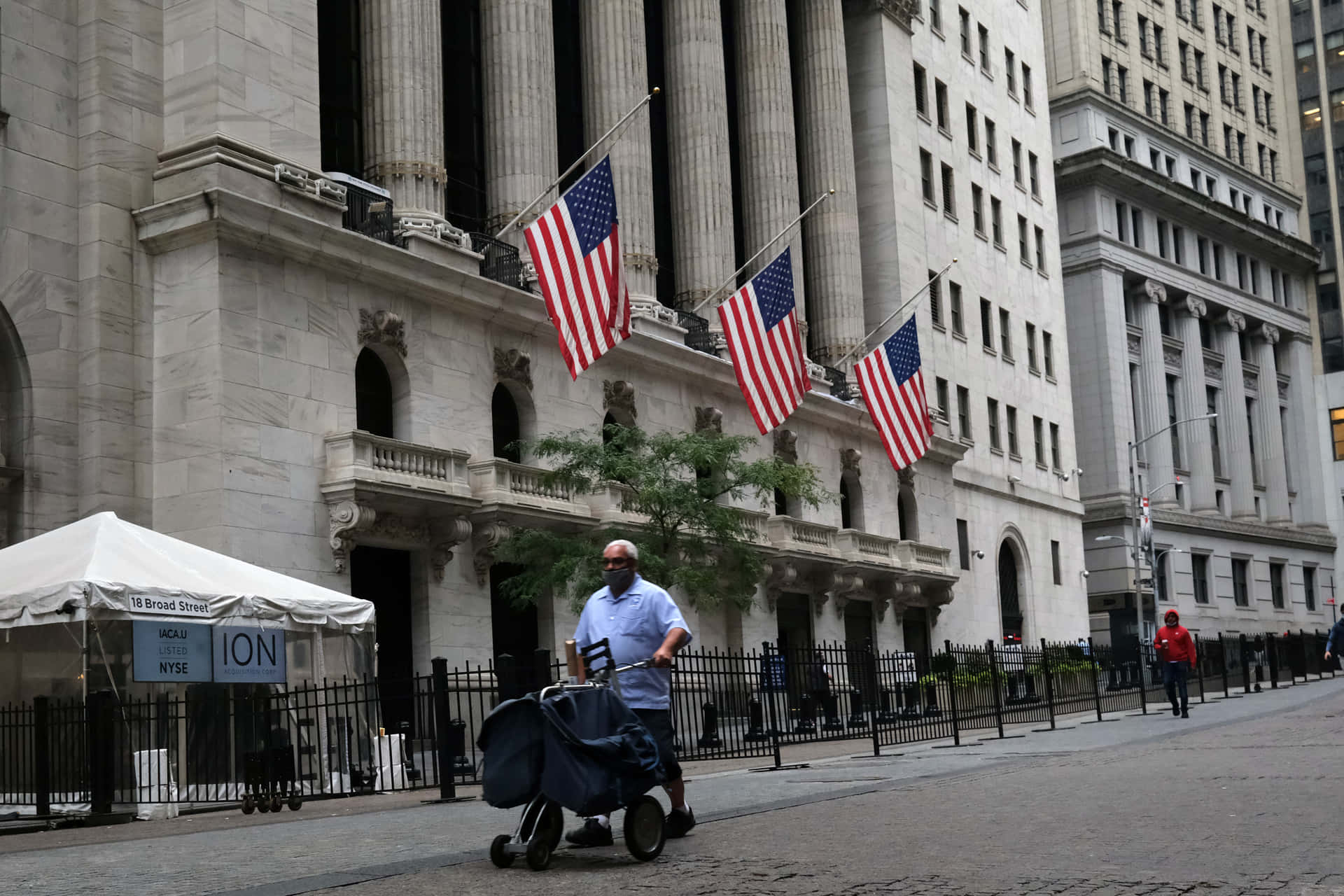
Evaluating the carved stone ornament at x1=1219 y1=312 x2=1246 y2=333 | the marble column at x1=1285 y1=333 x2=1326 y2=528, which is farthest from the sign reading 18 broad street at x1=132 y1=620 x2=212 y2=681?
the marble column at x1=1285 y1=333 x2=1326 y2=528

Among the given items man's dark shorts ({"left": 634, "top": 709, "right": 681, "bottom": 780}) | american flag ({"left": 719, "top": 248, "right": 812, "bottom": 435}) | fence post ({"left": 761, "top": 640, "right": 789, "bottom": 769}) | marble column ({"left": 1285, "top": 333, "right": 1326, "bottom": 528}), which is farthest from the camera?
marble column ({"left": 1285, "top": 333, "right": 1326, "bottom": 528})

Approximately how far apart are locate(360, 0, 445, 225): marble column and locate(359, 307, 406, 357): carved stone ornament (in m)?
2.67

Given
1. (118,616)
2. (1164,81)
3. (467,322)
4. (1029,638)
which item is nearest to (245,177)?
(467,322)

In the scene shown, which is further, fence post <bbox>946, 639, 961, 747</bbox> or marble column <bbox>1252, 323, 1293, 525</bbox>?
marble column <bbox>1252, 323, 1293, 525</bbox>

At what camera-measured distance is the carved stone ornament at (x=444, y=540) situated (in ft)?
103

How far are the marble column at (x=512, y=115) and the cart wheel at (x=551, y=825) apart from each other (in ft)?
91.5

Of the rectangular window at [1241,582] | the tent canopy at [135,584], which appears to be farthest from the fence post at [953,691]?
the rectangular window at [1241,582]

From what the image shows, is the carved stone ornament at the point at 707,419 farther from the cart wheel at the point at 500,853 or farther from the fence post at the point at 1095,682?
the cart wheel at the point at 500,853

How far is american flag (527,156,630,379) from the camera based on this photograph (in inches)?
1043

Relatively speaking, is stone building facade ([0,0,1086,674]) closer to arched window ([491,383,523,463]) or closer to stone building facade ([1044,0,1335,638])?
arched window ([491,383,523,463])

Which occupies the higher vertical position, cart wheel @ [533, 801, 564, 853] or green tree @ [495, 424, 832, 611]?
green tree @ [495, 424, 832, 611]

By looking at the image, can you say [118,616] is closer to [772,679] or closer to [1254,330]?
[772,679]

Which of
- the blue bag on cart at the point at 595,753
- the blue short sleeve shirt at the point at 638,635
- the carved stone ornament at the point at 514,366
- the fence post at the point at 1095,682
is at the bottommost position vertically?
the fence post at the point at 1095,682

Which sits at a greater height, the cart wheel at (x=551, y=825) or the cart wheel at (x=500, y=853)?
the cart wheel at (x=551, y=825)
